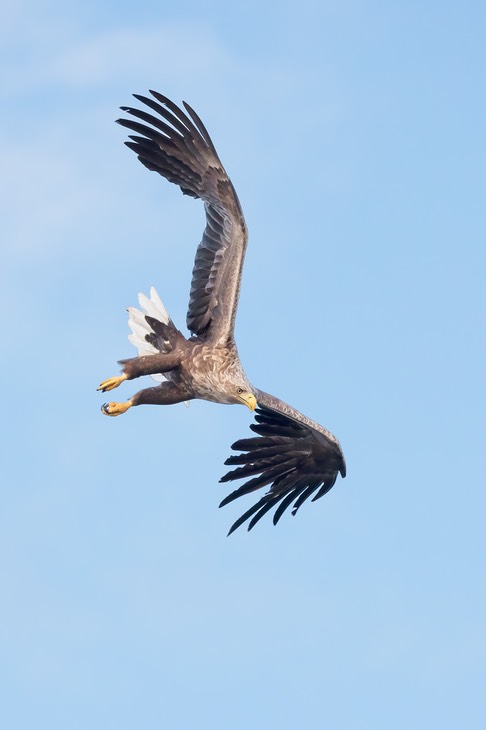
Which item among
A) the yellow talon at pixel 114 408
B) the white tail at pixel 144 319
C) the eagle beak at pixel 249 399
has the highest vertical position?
the white tail at pixel 144 319

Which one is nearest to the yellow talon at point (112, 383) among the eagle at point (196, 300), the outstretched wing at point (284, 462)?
the eagle at point (196, 300)

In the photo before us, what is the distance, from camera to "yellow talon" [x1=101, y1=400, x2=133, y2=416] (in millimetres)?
19391

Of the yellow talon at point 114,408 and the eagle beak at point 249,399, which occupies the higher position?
the eagle beak at point 249,399

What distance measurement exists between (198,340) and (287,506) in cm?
325

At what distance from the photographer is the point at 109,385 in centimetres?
1920

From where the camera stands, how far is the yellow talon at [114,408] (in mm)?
19391

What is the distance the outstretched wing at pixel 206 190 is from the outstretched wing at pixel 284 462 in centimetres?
242

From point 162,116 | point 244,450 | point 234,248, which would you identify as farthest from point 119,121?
point 244,450

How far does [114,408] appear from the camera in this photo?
1941 centimetres

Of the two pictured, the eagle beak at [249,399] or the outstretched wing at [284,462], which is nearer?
the eagle beak at [249,399]

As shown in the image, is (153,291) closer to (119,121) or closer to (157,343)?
(157,343)

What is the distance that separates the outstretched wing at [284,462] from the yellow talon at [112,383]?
2.72 m

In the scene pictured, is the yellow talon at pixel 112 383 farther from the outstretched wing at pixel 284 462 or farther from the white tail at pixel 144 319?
the outstretched wing at pixel 284 462

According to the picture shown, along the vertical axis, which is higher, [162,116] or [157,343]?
[162,116]
